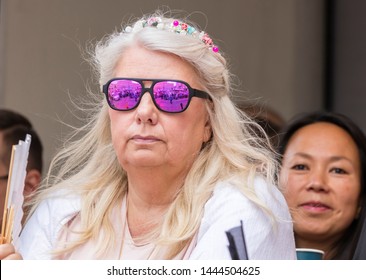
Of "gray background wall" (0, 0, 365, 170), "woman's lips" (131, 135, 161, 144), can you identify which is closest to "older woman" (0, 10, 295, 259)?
"woman's lips" (131, 135, 161, 144)

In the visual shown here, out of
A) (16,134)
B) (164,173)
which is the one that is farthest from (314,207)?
(16,134)

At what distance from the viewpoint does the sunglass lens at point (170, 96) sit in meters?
2.87

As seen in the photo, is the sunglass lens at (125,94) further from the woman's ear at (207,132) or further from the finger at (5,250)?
the finger at (5,250)

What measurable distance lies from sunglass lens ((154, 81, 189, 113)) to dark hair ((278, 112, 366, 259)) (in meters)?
1.05

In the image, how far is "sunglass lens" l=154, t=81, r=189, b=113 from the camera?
2.87m

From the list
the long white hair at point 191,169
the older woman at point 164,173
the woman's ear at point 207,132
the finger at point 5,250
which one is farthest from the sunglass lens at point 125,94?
the finger at point 5,250

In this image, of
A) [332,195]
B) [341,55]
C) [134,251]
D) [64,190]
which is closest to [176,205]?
[134,251]

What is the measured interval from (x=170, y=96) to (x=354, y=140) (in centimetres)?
139

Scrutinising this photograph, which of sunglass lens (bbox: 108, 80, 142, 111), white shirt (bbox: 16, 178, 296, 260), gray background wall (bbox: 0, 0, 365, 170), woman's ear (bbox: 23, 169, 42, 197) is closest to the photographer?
white shirt (bbox: 16, 178, 296, 260)

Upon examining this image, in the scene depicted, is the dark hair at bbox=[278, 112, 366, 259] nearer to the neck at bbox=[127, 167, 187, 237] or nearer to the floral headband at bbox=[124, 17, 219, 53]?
the neck at bbox=[127, 167, 187, 237]

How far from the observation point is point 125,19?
5547 millimetres

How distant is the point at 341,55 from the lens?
233 inches

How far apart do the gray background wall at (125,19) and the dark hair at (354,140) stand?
1.27 m
